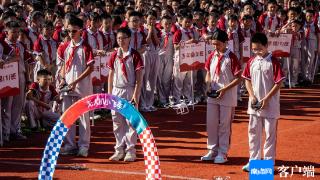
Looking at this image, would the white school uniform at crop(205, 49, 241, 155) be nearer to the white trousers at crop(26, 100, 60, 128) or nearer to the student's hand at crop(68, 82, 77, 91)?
the student's hand at crop(68, 82, 77, 91)

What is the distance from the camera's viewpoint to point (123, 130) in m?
13.6

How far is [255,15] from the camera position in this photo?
2372cm

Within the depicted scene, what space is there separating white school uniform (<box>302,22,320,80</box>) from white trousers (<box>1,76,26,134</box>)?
10.5 meters

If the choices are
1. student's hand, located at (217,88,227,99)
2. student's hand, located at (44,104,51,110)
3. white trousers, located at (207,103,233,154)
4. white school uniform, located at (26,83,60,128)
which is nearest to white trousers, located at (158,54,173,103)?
white school uniform, located at (26,83,60,128)

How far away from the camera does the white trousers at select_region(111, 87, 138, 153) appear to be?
13.3m

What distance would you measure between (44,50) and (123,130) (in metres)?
4.87

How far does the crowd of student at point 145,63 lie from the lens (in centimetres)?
1245

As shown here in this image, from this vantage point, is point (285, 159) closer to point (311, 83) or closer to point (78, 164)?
point (78, 164)

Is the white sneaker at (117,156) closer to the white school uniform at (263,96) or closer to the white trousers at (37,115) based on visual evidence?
the white school uniform at (263,96)

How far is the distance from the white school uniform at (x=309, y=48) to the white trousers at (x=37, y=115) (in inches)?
377

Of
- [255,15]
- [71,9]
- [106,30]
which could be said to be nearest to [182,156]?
[106,30]

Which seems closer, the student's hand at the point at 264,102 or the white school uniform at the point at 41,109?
the student's hand at the point at 264,102

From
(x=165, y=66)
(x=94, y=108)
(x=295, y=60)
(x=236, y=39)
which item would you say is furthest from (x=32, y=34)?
(x=94, y=108)

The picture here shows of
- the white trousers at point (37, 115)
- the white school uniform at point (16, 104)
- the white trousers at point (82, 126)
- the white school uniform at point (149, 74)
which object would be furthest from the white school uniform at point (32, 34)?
the white trousers at point (82, 126)
